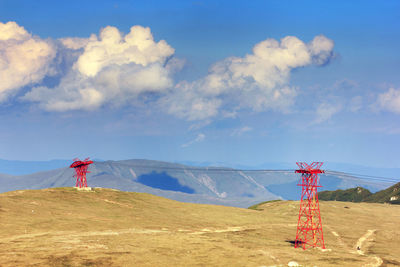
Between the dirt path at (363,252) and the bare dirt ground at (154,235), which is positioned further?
the dirt path at (363,252)

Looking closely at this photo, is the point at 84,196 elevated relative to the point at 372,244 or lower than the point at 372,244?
elevated

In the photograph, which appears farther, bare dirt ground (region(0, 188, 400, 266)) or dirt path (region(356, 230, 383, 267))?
dirt path (region(356, 230, 383, 267))

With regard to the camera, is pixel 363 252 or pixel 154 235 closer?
pixel 154 235

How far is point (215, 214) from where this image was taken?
174 m

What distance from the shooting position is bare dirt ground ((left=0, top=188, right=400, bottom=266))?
80.6m

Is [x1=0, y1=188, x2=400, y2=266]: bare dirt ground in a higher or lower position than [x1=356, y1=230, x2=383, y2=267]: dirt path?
higher

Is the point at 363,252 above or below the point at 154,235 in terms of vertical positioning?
below

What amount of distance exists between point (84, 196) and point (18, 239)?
80939 mm

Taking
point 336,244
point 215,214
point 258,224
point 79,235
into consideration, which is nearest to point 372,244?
point 336,244

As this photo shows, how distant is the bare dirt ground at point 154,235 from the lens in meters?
80.6

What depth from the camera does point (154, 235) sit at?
352ft

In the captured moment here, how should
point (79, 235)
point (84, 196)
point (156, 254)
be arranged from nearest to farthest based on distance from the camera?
point (156, 254)
point (79, 235)
point (84, 196)

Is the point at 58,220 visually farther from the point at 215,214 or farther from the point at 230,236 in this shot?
the point at 215,214

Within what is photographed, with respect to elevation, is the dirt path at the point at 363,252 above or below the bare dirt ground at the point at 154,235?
below
